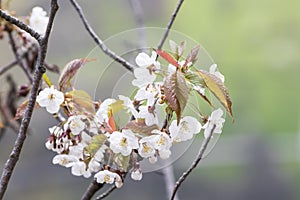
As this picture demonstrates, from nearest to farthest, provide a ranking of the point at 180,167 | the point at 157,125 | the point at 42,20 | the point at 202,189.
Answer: the point at 157,125, the point at 42,20, the point at 180,167, the point at 202,189

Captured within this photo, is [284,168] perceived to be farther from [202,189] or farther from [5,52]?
[5,52]

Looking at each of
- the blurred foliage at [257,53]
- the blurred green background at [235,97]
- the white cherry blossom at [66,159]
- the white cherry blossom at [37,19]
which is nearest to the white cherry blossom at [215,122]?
the white cherry blossom at [66,159]

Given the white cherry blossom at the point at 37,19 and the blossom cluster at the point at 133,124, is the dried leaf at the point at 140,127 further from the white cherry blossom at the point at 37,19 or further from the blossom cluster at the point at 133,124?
the white cherry blossom at the point at 37,19

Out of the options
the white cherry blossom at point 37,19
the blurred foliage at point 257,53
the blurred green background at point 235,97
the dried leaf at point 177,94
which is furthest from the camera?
the blurred foliage at point 257,53

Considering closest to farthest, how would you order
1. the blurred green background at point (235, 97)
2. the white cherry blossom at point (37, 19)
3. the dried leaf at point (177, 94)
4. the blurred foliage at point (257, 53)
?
1. the dried leaf at point (177, 94)
2. the white cherry blossom at point (37, 19)
3. the blurred green background at point (235, 97)
4. the blurred foliage at point (257, 53)

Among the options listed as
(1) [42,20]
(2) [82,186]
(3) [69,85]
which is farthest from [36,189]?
(3) [69,85]

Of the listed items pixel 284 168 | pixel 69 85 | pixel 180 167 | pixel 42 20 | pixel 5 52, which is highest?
pixel 5 52

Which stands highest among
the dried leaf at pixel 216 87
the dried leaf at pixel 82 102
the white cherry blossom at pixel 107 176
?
the dried leaf at pixel 82 102
